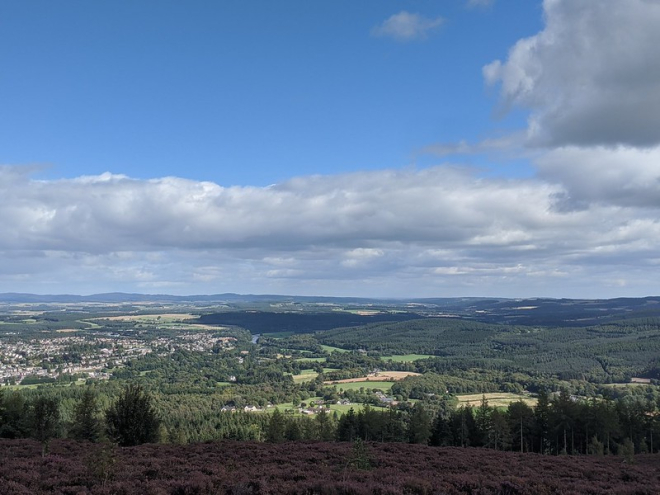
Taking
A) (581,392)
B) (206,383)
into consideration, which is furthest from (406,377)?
(206,383)

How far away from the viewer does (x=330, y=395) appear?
147750 mm

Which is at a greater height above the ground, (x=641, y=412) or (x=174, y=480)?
(x=174, y=480)

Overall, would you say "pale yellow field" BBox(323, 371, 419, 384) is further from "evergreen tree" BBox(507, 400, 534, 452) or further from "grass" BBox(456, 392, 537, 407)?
"evergreen tree" BBox(507, 400, 534, 452)

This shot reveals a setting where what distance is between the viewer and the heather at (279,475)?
15.0 m

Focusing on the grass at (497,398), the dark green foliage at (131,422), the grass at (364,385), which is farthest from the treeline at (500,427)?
the grass at (364,385)

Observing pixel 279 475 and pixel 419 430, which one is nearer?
pixel 279 475

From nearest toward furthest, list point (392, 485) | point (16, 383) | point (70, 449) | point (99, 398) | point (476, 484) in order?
1. point (392, 485)
2. point (476, 484)
3. point (70, 449)
4. point (99, 398)
5. point (16, 383)

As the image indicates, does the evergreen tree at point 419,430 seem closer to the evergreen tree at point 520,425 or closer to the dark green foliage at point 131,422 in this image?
the evergreen tree at point 520,425

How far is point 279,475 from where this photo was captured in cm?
1808

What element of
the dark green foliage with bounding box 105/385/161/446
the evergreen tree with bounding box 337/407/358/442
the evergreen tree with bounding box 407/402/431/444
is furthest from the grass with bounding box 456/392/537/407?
the dark green foliage with bounding box 105/385/161/446

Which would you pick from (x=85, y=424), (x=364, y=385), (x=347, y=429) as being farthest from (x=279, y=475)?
(x=364, y=385)

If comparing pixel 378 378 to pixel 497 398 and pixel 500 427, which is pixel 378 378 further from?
pixel 500 427

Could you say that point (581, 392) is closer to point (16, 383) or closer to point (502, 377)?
point (502, 377)

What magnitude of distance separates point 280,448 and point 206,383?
535ft
